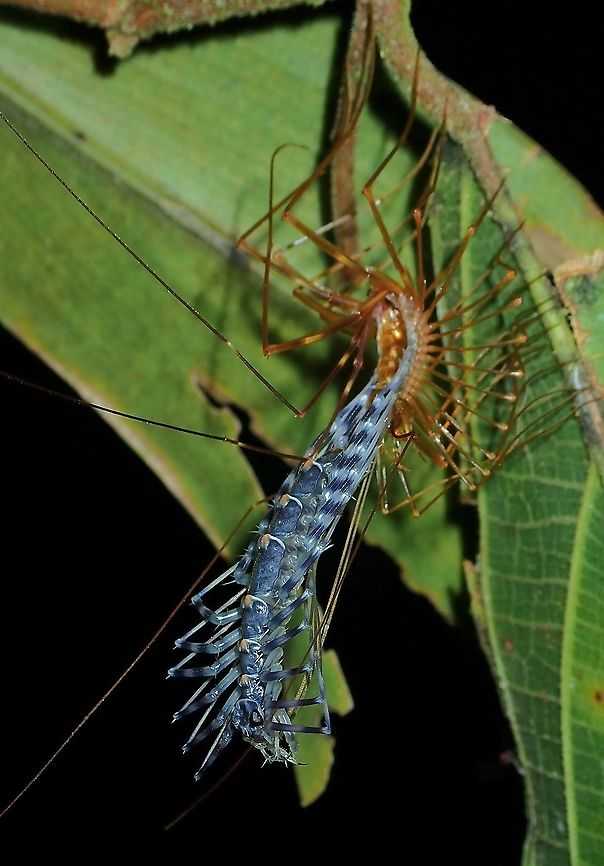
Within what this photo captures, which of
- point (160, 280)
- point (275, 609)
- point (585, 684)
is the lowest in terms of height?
point (275, 609)

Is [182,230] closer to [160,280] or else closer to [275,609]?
[160,280]

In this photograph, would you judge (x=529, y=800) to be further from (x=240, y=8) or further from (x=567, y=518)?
(x=240, y=8)

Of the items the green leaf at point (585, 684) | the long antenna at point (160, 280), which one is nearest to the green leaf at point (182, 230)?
the long antenna at point (160, 280)

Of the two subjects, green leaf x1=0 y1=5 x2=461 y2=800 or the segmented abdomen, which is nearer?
the segmented abdomen

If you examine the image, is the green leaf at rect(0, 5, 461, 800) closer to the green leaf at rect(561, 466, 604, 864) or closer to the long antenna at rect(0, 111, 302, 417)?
the long antenna at rect(0, 111, 302, 417)

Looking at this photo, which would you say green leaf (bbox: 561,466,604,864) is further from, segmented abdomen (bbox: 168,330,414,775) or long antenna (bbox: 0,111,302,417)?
long antenna (bbox: 0,111,302,417)

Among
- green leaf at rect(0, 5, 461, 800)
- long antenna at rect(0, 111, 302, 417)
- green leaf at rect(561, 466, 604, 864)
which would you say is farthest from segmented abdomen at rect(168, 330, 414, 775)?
green leaf at rect(561, 466, 604, 864)

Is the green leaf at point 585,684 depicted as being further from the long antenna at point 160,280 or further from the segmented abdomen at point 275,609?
the long antenna at point 160,280

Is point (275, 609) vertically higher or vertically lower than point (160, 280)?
lower

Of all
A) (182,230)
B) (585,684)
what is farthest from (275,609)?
(182,230)

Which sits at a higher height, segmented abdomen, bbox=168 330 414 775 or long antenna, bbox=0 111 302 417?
long antenna, bbox=0 111 302 417

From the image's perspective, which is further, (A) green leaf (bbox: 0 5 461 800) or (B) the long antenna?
(A) green leaf (bbox: 0 5 461 800)
